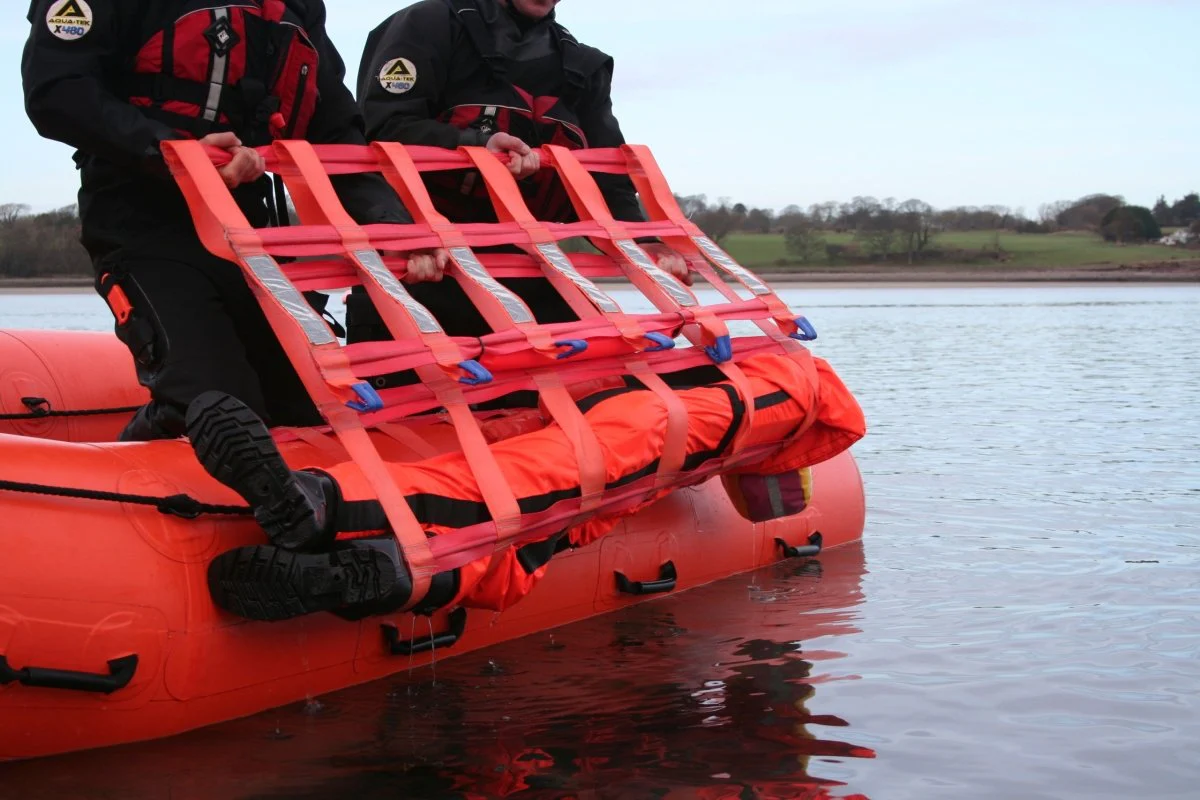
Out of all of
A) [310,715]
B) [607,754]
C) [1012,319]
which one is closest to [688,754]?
[607,754]

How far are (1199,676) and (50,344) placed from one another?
4.45 meters

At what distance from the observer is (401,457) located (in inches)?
170

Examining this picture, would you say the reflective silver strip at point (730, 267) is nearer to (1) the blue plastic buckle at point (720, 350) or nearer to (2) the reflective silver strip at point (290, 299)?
(1) the blue plastic buckle at point (720, 350)

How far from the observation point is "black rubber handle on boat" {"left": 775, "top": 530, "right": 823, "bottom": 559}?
5.97 metres

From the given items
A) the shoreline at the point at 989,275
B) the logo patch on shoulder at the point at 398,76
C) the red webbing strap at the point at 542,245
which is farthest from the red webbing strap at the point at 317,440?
the shoreline at the point at 989,275

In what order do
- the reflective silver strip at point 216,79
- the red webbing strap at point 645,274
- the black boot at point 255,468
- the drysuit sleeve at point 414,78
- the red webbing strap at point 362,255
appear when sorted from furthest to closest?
the drysuit sleeve at point 414,78 < the red webbing strap at point 645,274 < the reflective silver strip at point 216,79 < the red webbing strap at point 362,255 < the black boot at point 255,468

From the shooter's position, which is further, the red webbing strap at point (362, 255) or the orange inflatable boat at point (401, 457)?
the red webbing strap at point (362, 255)

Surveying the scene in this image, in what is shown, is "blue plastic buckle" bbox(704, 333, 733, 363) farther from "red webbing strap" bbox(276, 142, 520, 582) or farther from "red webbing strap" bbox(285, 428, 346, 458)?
"red webbing strap" bbox(285, 428, 346, 458)

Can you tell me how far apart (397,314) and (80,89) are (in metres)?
1.09

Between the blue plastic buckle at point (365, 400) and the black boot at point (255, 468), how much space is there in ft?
0.99

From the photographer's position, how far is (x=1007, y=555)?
6215 mm

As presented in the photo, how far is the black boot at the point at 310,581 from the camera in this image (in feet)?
11.4

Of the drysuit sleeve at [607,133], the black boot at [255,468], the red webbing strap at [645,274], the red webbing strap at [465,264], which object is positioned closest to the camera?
the black boot at [255,468]

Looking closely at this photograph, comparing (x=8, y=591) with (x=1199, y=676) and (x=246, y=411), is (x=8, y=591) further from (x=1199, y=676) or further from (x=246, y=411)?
(x=1199, y=676)
